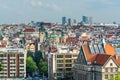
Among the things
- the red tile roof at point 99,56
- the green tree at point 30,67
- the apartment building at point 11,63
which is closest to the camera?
the red tile roof at point 99,56

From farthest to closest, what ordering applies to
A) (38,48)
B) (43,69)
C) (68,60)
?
(38,48) < (43,69) < (68,60)

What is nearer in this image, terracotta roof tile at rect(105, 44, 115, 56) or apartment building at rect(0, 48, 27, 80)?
terracotta roof tile at rect(105, 44, 115, 56)

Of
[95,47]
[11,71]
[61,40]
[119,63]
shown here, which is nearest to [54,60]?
[11,71]

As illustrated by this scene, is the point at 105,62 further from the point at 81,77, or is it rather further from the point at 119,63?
the point at 81,77

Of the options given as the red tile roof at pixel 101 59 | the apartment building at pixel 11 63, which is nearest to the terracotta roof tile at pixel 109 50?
the red tile roof at pixel 101 59

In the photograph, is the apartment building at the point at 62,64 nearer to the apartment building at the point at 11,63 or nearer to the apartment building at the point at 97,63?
the apartment building at the point at 11,63

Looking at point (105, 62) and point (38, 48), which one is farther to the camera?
point (38, 48)

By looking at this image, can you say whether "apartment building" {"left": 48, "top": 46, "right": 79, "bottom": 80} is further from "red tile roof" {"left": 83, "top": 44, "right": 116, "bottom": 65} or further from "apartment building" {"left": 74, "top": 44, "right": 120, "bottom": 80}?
"red tile roof" {"left": 83, "top": 44, "right": 116, "bottom": 65}

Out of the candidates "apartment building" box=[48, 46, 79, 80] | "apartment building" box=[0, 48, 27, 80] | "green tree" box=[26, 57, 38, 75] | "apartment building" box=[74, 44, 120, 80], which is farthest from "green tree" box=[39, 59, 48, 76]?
"apartment building" box=[74, 44, 120, 80]
